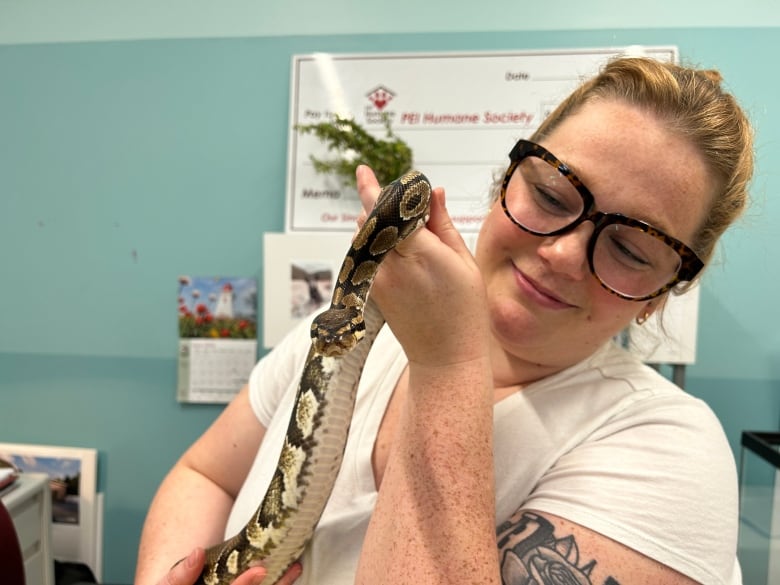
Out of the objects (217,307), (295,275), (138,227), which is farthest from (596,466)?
(138,227)

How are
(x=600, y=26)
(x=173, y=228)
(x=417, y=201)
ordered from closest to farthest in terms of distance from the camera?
(x=417, y=201) < (x=600, y=26) < (x=173, y=228)

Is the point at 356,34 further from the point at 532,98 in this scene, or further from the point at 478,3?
the point at 532,98

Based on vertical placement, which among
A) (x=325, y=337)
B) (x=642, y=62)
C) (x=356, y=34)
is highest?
(x=356, y=34)

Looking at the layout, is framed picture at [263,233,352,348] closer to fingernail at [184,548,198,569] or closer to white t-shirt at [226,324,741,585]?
white t-shirt at [226,324,741,585]

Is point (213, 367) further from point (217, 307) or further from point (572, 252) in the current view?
point (572, 252)

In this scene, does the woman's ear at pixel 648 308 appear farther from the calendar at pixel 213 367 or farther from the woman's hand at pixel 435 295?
the calendar at pixel 213 367

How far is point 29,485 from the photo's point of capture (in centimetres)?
181

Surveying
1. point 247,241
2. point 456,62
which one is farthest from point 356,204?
point 456,62

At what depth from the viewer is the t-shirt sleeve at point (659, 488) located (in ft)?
2.14

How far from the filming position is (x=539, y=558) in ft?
2.16

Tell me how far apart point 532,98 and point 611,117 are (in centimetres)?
100

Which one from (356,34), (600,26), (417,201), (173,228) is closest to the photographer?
(417,201)

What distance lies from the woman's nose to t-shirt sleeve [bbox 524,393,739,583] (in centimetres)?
23

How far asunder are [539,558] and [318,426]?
1.17 feet
